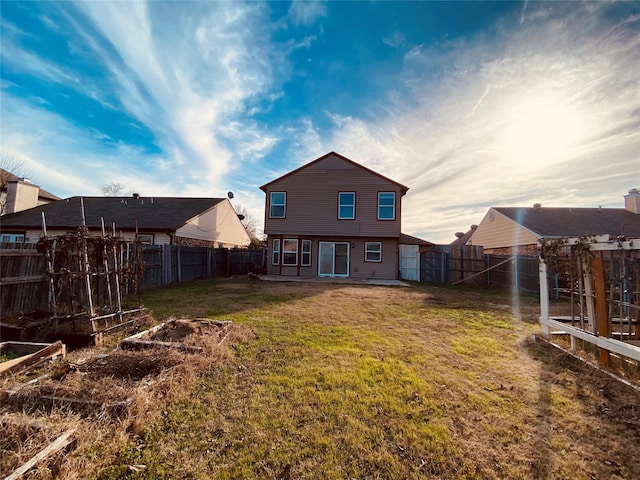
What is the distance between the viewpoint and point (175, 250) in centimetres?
1375

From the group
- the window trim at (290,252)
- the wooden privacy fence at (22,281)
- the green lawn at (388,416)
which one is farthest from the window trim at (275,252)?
the green lawn at (388,416)

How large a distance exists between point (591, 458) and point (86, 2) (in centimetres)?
1070

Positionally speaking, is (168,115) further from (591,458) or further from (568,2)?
(591,458)

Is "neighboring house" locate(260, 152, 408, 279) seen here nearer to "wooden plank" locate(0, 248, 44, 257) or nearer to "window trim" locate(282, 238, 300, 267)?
"window trim" locate(282, 238, 300, 267)

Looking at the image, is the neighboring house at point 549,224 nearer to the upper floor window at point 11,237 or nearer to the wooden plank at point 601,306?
the wooden plank at point 601,306

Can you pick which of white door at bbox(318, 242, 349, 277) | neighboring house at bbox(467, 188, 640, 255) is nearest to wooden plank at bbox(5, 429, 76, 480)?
white door at bbox(318, 242, 349, 277)

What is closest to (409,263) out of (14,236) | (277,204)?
(277,204)

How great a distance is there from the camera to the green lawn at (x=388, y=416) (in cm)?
213

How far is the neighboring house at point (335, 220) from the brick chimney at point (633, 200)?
1936 cm

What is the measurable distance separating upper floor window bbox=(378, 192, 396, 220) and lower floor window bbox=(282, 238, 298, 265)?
546 centimetres

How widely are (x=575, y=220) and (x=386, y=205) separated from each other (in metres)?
14.4

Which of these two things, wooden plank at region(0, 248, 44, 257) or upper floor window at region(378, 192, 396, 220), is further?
upper floor window at region(378, 192, 396, 220)

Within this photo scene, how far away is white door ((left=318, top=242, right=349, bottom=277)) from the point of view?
16.6 m

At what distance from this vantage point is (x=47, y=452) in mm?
1904
